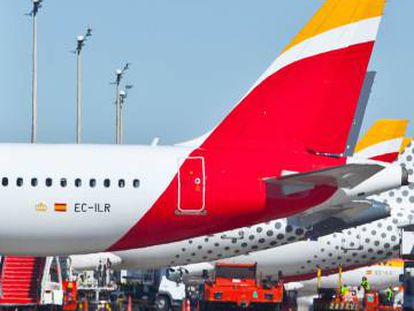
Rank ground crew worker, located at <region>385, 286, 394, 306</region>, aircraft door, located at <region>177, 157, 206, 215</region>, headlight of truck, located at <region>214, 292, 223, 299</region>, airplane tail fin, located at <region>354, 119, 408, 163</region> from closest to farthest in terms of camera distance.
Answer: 1. aircraft door, located at <region>177, 157, 206, 215</region>
2. headlight of truck, located at <region>214, 292, 223, 299</region>
3. airplane tail fin, located at <region>354, 119, 408, 163</region>
4. ground crew worker, located at <region>385, 286, 394, 306</region>

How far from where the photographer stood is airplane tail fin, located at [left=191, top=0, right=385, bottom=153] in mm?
32219

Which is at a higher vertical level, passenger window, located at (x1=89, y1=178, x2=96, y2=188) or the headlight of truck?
passenger window, located at (x1=89, y1=178, x2=96, y2=188)

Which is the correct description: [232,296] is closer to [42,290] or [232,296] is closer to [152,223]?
[42,290]

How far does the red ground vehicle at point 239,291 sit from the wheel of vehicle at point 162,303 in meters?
2.29

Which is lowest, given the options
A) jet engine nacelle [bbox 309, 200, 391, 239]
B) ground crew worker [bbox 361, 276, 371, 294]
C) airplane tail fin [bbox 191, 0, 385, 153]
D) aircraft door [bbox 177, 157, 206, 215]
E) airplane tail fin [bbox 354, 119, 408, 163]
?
ground crew worker [bbox 361, 276, 371, 294]

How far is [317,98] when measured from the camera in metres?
32.2

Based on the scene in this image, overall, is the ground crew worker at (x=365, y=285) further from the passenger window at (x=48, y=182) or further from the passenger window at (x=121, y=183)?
the passenger window at (x=48, y=182)

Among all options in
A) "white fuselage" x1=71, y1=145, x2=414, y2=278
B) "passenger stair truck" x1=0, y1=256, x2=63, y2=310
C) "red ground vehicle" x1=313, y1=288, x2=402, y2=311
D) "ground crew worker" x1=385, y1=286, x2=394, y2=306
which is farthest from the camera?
"ground crew worker" x1=385, y1=286, x2=394, y2=306

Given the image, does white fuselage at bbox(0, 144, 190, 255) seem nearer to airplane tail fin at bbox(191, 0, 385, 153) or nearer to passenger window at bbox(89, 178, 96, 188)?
passenger window at bbox(89, 178, 96, 188)

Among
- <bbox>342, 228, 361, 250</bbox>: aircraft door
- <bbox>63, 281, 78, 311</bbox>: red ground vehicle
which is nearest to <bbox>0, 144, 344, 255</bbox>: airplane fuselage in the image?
<bbox>63, 281, 78, 311</bbox>: red ground vehicle

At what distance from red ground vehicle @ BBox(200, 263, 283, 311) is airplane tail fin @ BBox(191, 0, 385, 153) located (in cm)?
1231

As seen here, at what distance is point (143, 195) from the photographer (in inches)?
1244

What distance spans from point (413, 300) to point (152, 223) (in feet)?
24.9

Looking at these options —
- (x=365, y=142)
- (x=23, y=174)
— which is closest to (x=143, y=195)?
(x=23, y=174)
